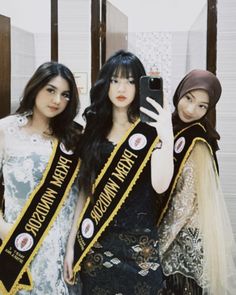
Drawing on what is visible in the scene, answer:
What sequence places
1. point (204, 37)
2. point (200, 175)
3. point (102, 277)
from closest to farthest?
point (102, 277) < point (200, 175) < point (204, 37)

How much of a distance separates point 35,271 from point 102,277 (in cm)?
26

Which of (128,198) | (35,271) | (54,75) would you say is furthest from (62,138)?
(35,271)

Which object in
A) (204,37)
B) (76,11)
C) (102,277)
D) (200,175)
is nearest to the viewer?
(102,277)

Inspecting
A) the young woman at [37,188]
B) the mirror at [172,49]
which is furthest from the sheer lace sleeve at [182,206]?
the mirror at [172,49]

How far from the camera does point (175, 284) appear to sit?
1.59 meters

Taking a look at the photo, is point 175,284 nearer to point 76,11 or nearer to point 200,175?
point 200,175

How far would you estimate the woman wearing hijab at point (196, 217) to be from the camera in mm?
1541

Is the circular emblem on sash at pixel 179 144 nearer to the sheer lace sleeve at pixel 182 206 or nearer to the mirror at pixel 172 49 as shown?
the sheer lace sleeve at pixel 182 206

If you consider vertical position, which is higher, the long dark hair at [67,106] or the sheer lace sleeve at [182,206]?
the long dark hair at [67,106]

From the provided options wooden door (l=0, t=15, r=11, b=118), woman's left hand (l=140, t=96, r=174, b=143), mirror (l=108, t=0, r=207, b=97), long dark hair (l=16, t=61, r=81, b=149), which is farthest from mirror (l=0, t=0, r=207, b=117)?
woman's left hand (l=140, t=96, r=174, b=143)

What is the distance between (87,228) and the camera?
1.51 m

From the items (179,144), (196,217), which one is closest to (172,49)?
(179,144)

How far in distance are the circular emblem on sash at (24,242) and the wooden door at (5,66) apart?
0.77 m

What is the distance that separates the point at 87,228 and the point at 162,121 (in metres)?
0.48
